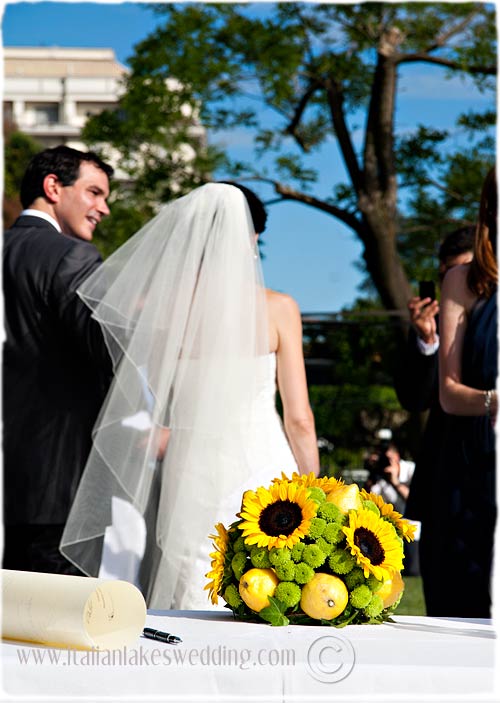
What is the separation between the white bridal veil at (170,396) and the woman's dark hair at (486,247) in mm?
811

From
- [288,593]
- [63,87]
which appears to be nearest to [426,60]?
[288,593]

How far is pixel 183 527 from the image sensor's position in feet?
11.8

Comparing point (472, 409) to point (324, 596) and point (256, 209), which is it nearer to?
point (256, 209)

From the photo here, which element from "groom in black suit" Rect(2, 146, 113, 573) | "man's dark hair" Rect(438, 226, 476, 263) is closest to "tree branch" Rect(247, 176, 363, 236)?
"man's dark hair" Rect(438, 226, 476, 263)

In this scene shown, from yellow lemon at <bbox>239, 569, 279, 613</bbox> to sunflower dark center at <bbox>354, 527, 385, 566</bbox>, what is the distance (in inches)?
6.1

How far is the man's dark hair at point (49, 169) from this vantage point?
13.2ft

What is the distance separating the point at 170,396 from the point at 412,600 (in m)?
4.82

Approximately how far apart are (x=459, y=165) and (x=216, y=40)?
10.4ft

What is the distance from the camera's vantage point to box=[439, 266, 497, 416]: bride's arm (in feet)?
11.0

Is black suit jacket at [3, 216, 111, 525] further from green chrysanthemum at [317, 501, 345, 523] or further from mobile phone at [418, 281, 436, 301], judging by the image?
green chrysanthemum at [317, 501, 345, 523]

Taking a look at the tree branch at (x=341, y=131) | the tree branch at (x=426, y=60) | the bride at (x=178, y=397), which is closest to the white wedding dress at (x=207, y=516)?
the bride at (x=178, y=397)

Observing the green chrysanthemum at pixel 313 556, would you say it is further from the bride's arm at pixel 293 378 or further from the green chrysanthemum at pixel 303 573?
the bride's arm at pixel 293 378

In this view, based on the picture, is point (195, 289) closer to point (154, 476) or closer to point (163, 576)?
point (154, 476)

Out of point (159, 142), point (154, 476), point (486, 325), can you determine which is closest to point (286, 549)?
point (486, 325)
